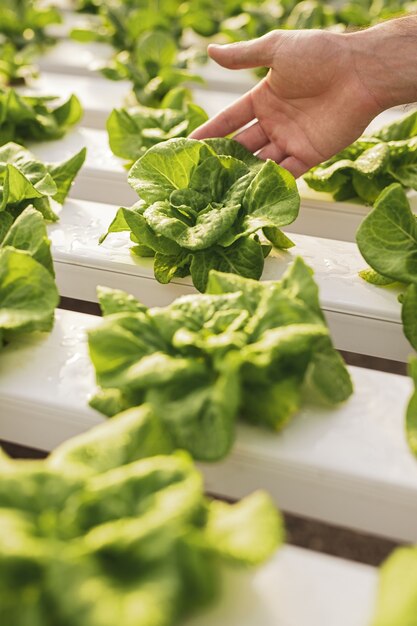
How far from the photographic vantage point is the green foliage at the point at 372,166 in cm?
153

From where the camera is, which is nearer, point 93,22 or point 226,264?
point 226,264

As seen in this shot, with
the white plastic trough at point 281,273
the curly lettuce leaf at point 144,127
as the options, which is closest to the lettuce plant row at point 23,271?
the white plastic trough at point 281,273

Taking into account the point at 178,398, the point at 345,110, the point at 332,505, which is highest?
the point at 345,110

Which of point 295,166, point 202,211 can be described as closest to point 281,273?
point 202,211

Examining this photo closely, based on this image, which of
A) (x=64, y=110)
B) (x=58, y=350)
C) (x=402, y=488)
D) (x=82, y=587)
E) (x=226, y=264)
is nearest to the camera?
(x=82, y=587)

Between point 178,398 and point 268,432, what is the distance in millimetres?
132

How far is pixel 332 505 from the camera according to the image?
953 mm

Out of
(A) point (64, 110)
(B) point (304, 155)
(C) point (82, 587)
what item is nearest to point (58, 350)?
(C) point (82, 587)

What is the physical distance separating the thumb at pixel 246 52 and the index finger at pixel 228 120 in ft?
0.39

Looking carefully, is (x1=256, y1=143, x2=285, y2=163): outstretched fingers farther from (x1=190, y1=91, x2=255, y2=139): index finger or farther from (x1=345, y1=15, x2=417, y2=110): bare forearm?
(x1=345, y1=15, x2=417, y2=110): bare forearm

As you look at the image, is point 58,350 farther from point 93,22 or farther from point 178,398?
point 93,22

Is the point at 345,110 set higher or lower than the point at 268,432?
higher

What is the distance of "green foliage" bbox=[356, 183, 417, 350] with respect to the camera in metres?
1.14

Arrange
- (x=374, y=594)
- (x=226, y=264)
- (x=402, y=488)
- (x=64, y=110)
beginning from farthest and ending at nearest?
1. (x=64, y=110)
2. (x=226, y=264)
3. (x=402, y=488)
4. (x=374, y=594)
